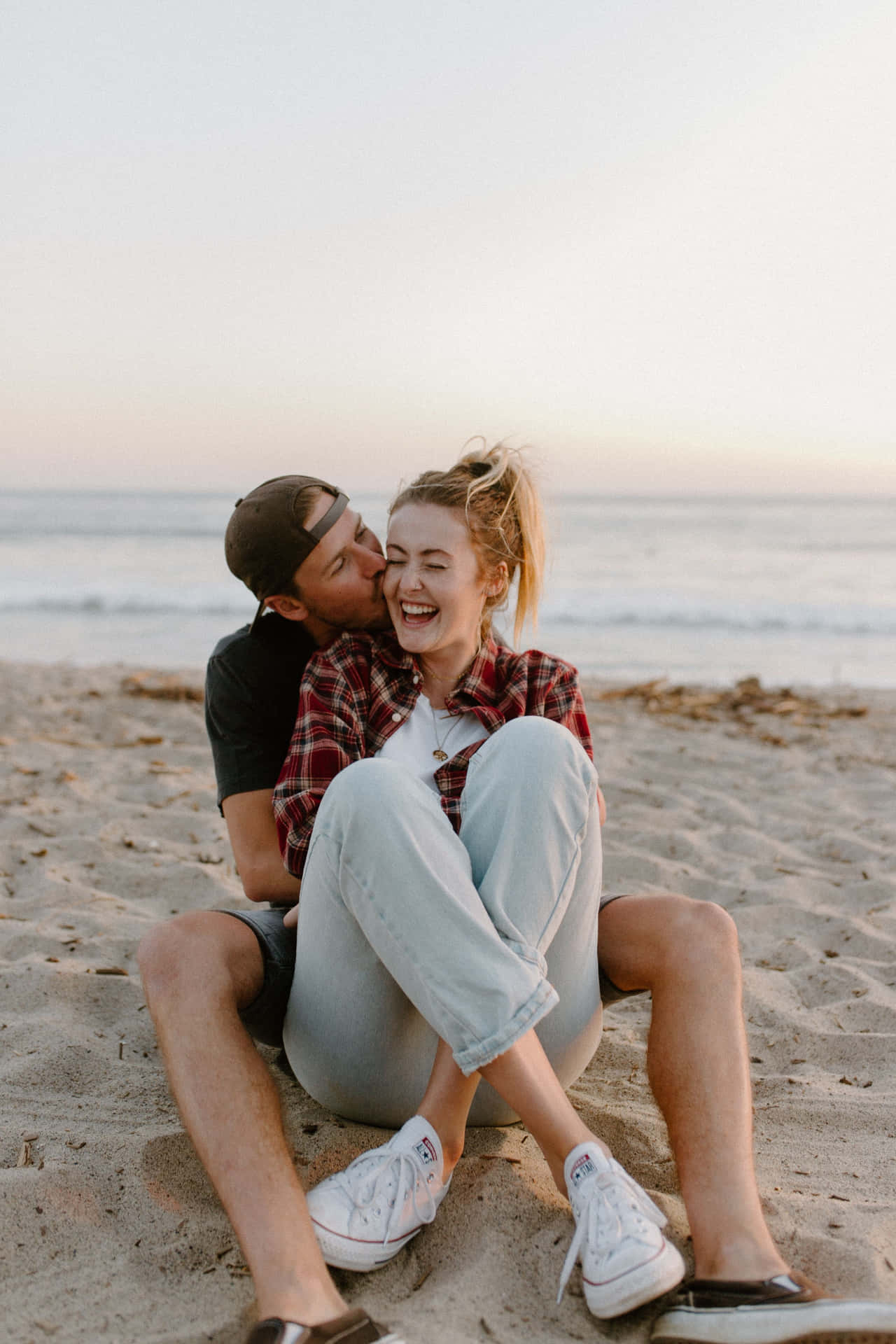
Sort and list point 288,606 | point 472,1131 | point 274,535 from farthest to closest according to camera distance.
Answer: point 288,606 → point 274,535 → point 472,1131

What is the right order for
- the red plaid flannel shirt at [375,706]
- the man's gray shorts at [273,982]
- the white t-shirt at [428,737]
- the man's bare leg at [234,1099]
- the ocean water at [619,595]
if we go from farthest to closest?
1. the ocean water at [619,595]
2. the white t-shirt at [428,737]
3. the red plaid flannel shirt at [375,706]
4. the man's gray shorts at [273,982]
5. the man's bare leg at [234,1099]

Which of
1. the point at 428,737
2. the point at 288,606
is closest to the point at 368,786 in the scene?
the point at 428,737

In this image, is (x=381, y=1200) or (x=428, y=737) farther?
(x=428, y=737)

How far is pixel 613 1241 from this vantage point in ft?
4.88

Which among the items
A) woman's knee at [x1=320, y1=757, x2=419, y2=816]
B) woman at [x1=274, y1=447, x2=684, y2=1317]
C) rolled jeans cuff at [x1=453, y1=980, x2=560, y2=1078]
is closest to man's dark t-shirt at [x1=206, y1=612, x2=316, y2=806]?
woman at [x1=274, y1=447, x2=684, y2=1317]

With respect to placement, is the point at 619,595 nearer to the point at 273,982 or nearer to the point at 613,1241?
the point at 273,982

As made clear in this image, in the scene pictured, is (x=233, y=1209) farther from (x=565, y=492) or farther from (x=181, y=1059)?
(x=565, y=492)

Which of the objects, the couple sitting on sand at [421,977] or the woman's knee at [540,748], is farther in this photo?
the woman's knee at [540,748]

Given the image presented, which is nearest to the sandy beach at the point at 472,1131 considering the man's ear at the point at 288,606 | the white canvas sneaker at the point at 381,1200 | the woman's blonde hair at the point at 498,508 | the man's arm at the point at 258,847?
the white canvas sneaker at the point at 381,1200

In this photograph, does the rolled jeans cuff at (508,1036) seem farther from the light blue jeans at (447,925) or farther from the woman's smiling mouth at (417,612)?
the woman's smiling mouth at (417,612)

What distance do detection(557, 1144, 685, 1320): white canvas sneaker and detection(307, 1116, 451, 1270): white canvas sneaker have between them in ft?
0.78

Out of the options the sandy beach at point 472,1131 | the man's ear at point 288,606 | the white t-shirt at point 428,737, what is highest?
the man's ear at point 288,606

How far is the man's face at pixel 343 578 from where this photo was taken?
232 centimetres

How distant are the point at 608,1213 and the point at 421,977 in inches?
17.5
